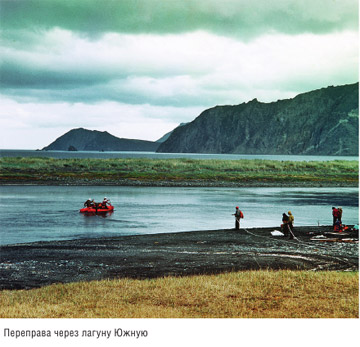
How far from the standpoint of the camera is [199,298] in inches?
572

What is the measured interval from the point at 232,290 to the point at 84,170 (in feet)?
302

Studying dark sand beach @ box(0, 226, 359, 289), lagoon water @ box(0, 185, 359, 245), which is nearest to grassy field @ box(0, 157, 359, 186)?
lagoon water @ box(0, 185, 359, 245)

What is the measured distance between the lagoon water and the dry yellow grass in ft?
45.6

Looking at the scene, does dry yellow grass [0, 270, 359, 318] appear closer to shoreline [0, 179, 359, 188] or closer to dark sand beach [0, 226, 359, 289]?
dark sand beach [0, 226, 359, 289]

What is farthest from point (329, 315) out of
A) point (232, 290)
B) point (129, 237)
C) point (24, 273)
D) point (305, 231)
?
point (305, 231)

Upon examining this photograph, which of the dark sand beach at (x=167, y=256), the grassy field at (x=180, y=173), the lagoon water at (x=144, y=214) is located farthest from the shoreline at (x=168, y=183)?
the dark sand beach at (x=167, y=256)

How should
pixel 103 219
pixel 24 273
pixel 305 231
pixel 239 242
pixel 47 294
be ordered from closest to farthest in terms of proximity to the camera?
pixel 47 294 → pixel 24 273 → pixel 239 242 → pixel 305 231 → pixel 103 219

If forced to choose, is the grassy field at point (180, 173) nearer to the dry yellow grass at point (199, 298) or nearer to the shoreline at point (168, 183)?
the shoreline at point (168, 183)

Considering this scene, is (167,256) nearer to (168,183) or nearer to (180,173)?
(168,183)

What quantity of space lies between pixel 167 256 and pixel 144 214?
18.9m

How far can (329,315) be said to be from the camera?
1279cm

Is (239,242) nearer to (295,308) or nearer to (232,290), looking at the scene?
(232,290)

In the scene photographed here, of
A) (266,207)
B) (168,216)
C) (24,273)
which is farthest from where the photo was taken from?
(266,207)
